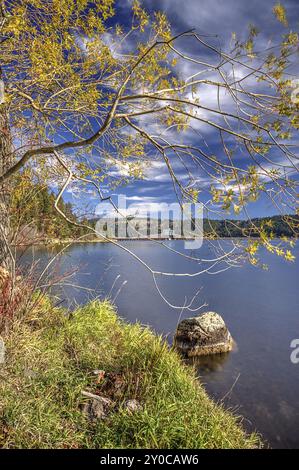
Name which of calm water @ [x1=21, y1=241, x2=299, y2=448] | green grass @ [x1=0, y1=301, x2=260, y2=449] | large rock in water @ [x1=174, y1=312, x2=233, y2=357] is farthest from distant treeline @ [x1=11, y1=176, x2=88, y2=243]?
large rock in water @ [x1=174, y1=312, x2=233, y2=357]

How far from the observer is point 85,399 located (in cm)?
467

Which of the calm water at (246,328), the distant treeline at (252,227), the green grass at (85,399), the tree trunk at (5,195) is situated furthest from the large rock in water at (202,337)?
the distant treeline at (252,227)

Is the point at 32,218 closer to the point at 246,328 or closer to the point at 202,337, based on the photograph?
the point at 202,337

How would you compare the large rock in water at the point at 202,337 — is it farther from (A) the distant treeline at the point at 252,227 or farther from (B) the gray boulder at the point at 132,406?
(A) the distant treeline at the point at 252,227

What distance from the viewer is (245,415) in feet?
27.8

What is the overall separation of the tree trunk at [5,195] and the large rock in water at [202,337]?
7.21 metres

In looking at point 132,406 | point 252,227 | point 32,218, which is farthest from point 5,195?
point 252,227

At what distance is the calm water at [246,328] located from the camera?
348 inches

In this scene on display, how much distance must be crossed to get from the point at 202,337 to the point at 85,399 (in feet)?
27.2

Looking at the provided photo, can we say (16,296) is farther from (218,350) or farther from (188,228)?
(218,350)

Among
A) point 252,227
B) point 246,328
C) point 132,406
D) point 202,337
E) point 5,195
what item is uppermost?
point 5,195

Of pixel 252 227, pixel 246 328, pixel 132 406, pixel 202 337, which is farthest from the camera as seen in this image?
pixel 246 328
